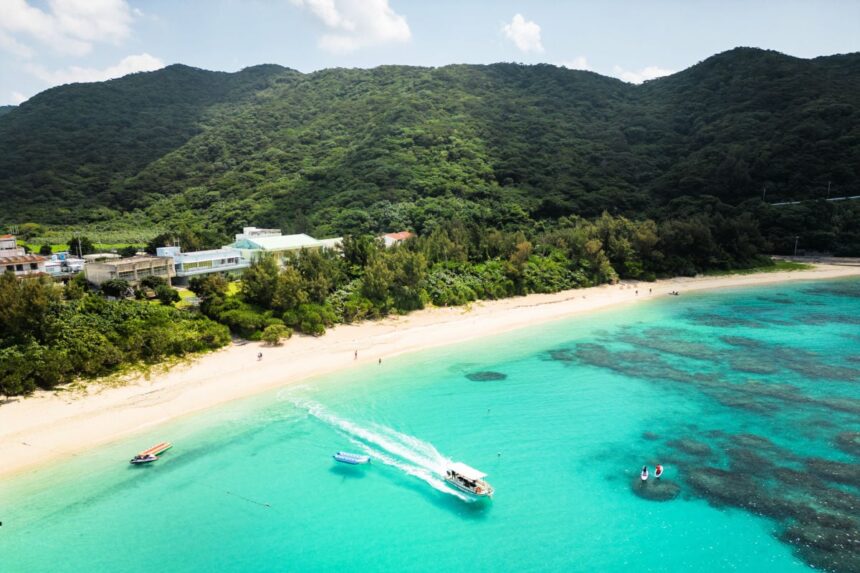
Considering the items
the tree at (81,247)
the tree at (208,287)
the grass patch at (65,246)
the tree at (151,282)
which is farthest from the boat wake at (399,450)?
the grass patch at (65,246)

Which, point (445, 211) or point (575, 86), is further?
point (575, 86)

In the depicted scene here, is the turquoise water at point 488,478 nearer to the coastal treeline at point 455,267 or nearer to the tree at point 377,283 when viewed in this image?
the coastal treeline at point 455,267

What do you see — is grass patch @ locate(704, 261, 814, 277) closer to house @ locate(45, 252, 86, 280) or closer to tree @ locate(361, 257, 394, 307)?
tree @ locate(361, 257, 394, 307)

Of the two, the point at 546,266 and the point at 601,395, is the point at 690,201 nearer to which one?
the point at 546,266

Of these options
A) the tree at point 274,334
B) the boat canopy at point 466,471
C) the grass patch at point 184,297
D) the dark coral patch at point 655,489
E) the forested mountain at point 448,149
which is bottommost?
the dark coral patch at point 655,489

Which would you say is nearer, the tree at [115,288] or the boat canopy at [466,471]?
the boat canopy at [466,471]

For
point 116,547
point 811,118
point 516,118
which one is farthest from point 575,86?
point 116,547

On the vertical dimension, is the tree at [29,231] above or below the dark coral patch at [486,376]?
above
